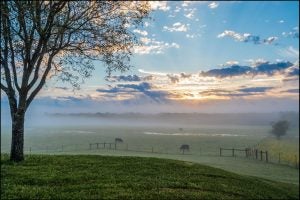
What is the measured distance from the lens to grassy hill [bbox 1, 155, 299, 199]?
26.5 metres

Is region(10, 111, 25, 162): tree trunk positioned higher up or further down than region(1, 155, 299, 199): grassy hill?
higher up

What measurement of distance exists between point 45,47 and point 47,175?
1335 cm

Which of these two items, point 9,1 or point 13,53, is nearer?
point 9,1

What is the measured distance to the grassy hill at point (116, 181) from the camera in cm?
2647

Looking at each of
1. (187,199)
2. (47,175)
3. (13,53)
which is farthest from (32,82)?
(187,199)

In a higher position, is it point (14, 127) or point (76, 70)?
point (76, 70)

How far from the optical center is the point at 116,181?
100.0 ft

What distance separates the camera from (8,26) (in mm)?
35938

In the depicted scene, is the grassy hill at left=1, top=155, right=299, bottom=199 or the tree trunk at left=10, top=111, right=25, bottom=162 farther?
the tree trunk at left=10, top=111, right=25, bottom=162

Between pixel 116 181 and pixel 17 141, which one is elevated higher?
pixel 17 141

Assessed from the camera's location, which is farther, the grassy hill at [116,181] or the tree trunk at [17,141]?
the tree trunk at [17,141]

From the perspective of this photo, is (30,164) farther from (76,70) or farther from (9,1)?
(9,1)

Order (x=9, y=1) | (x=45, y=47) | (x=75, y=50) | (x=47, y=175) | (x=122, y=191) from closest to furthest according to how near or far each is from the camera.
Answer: (x=122, y=191) → (x=47, y=175) → (x=9, y=1) → (x=45, y=47) → (x=75, y=50)

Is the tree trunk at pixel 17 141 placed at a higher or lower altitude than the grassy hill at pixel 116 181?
higher
